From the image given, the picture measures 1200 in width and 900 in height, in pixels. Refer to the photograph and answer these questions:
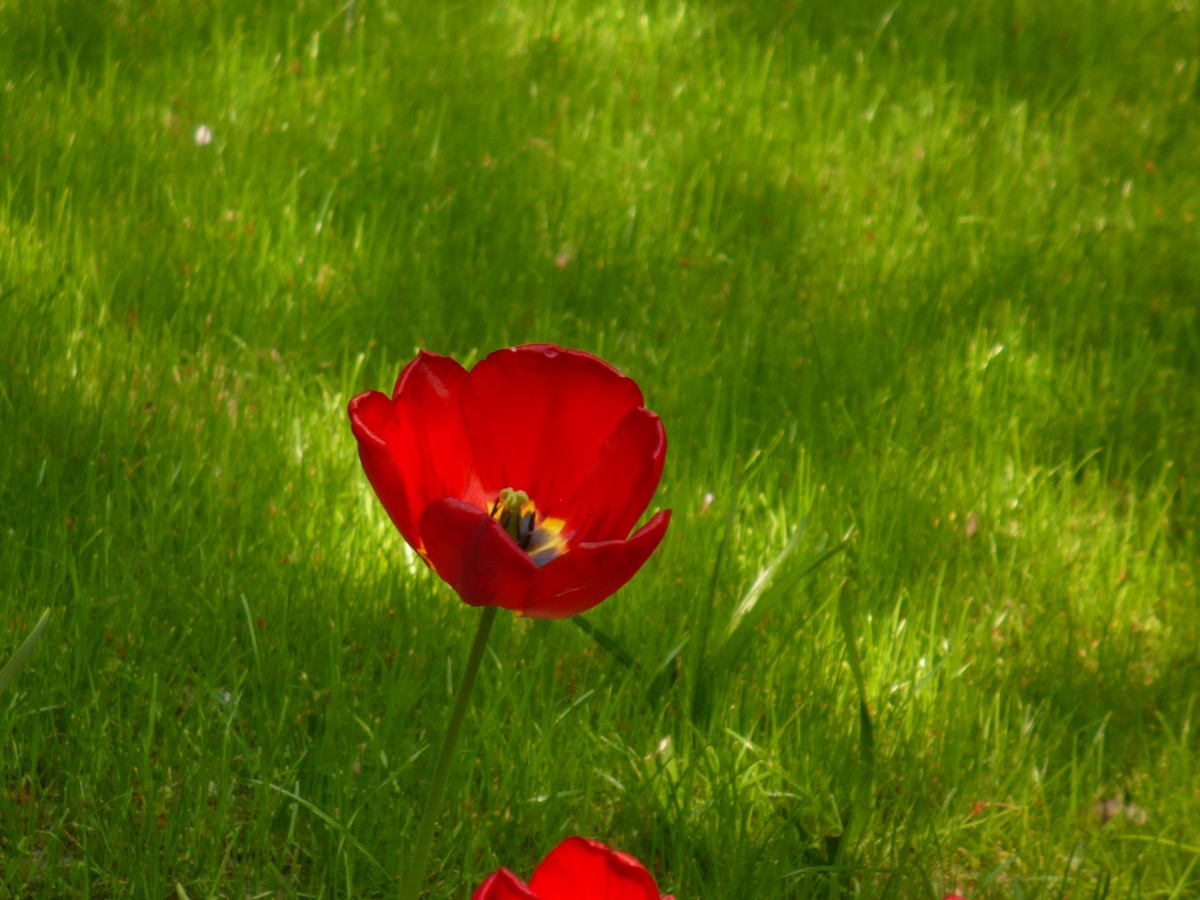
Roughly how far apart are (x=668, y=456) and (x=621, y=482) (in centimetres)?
134

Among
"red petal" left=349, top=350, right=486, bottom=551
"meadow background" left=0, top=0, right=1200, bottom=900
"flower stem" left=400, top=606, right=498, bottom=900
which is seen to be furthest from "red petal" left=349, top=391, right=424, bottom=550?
"meadow background" left=0, top=0, right=1200, bottom=900

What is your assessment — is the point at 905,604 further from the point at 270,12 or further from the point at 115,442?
the point at 270,12

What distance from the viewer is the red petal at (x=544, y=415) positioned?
1352 millimetres

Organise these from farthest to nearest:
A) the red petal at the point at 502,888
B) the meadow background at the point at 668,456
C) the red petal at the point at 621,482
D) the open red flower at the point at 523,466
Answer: the meadow background at the point at 668,456 < the red petal at the point at 621,482 < the open red flower at the point at 523,466 < the red petal at the point at 502,888

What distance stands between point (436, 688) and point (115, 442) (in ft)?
2.59

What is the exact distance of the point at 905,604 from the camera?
249cm

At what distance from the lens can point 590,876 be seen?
1.14m

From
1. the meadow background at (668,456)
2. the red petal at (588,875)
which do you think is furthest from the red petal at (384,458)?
the meadow background at (668,456)

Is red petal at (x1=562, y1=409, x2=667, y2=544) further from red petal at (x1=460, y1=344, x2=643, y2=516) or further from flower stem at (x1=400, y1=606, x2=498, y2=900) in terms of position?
flower stem at (x1=400, y1=606, x2=498, y2=900)

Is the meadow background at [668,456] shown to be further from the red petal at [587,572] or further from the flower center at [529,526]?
the red petal at [587,572]

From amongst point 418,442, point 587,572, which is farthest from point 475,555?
point 418,442

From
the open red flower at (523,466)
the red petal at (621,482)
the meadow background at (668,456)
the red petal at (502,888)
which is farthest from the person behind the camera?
the meadow background at (668,456)

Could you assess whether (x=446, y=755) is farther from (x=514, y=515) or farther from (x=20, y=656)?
(x=20, y=656)

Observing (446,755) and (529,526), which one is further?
(529,526)
